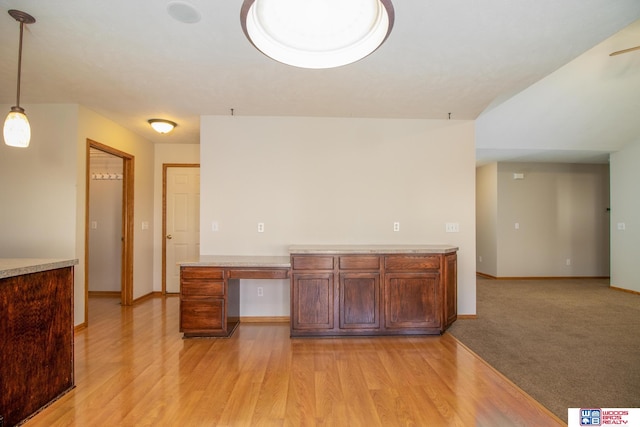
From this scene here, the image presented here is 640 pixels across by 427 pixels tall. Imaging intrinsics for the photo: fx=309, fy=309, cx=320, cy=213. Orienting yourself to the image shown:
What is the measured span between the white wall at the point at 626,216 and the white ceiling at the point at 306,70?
58.8 inches

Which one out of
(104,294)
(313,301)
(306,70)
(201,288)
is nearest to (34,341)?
(201,288)

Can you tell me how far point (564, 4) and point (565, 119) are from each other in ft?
11.9

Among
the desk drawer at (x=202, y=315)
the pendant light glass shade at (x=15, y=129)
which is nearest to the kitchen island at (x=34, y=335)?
the pendant light glass shade at (x=15, y=129)

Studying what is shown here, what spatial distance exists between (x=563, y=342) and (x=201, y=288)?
12.0ft

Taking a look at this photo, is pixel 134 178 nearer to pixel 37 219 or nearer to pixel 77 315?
pixel 37 219

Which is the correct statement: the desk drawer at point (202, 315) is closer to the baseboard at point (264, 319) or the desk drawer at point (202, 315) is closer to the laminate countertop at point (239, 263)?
the laminate countertop at point (239, 263)

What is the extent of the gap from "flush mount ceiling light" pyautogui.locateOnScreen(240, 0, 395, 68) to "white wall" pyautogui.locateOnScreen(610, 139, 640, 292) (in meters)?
6.23

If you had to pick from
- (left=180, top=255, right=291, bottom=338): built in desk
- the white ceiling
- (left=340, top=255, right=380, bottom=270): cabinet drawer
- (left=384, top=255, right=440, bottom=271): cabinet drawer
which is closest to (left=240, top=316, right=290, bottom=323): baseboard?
(left=180, top=255, right=291, bottom=338): built in desk

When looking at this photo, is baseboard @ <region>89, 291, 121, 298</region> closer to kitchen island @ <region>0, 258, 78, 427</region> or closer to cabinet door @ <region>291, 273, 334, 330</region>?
kitchen island @ <region>0, 258, 78, 427</region>

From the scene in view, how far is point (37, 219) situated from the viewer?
10.9 ft

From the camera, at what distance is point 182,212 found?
5.05 m

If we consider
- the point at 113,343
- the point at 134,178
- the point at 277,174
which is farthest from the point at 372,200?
the point at 134,178

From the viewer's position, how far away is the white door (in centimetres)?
504

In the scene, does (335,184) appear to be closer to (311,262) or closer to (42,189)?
(311,262)
